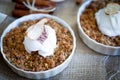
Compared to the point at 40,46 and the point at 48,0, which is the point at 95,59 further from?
the point at 48,0

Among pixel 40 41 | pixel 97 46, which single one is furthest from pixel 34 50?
pixel 97 46

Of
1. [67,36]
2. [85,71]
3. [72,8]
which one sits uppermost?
[72,8]

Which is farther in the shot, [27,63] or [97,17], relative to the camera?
[97,17]

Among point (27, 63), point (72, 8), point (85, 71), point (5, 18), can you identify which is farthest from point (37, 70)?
point (72, 8)

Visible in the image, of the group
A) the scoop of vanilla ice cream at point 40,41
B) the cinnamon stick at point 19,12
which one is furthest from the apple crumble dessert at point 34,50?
the cinnamon stick at point 19,12

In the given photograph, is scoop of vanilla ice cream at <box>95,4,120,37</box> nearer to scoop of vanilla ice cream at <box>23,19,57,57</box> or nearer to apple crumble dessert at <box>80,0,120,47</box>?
apple crumble dessert at <box>80,0,120,47</box>

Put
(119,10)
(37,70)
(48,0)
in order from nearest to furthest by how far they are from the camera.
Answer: (37,70)
(119,10)
(48,0)

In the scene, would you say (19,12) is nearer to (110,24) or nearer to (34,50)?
(34,50)

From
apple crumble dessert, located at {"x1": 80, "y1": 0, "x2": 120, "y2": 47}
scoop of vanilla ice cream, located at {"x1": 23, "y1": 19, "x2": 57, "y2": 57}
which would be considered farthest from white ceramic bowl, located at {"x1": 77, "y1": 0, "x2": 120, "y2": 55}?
scoop of vanilla ice cream, located at {"x1": 23, "y1": 19, "x2": 57, "y2": 57}
